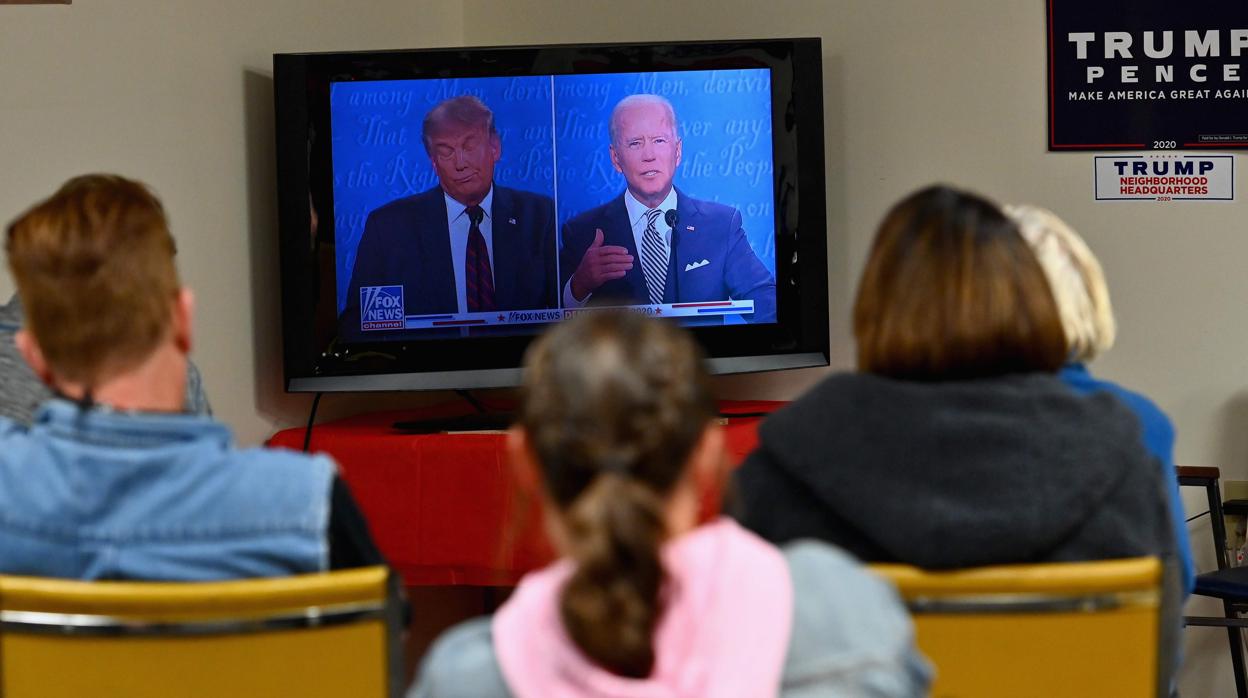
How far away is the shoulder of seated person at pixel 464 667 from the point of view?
3.60ft

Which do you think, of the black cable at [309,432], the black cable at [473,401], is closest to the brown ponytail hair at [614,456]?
the black cable at [309,432]

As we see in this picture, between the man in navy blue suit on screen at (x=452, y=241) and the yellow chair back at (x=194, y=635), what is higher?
the man in navy blue suit on screen at (x=452, y=241)

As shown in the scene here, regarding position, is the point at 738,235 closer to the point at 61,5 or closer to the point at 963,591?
the point at 61,5

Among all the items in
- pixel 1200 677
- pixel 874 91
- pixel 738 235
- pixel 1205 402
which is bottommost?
pixel 1200 677

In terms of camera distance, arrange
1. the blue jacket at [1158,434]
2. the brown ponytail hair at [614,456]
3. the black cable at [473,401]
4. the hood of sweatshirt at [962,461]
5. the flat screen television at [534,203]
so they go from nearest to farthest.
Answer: the brown ponytail hair at [614,456] < the hood of sweatshirt at [962,461] < the blue jacket at [1158,434] < the flat screen television at [534,203] < the black cable at [473,401]

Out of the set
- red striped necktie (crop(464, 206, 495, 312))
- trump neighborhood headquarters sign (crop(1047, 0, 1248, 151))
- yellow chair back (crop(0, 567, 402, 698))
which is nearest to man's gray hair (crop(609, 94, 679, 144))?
red striped necktie (crop(464, 206, 495, 312))

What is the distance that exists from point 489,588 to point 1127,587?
292 cm

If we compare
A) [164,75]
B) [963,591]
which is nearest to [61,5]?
[164,75]

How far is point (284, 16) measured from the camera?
3.69m

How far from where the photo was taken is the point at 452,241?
3.62 metres

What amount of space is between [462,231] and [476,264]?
0.30 feet

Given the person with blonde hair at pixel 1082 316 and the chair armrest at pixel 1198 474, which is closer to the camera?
the person with blonde hair at pixel 1082 316

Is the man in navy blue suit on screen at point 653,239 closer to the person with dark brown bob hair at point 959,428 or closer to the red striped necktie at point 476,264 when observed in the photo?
the red striped necktie at point 476,264

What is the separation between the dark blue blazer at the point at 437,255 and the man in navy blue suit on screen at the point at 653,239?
0.07 metres
